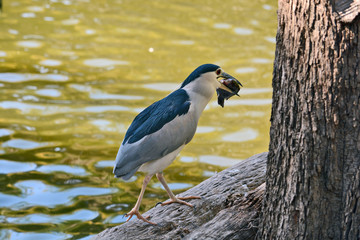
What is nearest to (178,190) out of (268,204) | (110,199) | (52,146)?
(110,199)

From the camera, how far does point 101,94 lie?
905 centimetres

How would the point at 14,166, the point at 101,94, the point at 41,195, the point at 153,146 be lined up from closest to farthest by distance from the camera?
the point at 153,146 → the point at 41,195 → the point at 14,166 → the point at 101,94

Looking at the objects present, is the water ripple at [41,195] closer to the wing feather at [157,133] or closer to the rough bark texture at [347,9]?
the wing feather at [157,133]

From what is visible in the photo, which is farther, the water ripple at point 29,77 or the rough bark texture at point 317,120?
the water ripple at point 29,77

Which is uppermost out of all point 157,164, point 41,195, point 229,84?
point 229,84

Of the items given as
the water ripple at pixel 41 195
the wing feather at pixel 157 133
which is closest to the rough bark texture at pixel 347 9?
Answer: the wing feather at pixel 157 133

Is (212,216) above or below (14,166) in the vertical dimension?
above

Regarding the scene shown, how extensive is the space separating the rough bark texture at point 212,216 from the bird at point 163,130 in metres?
0.09

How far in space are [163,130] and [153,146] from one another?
14 cm

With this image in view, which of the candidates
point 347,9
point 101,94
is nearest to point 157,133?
point 347,9

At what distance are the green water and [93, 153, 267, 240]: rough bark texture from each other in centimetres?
180

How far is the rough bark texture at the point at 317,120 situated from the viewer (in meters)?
3.02

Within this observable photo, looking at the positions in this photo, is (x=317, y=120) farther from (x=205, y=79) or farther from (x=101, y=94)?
(x=101, y=94)

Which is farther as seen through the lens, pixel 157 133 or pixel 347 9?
pixel 157 133
